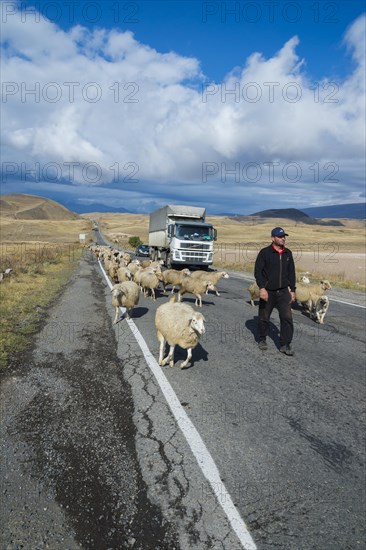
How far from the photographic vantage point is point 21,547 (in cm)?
275

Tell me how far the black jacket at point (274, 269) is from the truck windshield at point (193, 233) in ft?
53.9

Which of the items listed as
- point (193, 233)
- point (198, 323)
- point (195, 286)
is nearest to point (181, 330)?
point (198, 323)

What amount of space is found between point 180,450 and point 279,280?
14.8ft

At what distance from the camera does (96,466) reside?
12.2ft

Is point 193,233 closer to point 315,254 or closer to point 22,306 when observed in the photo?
point 22,306

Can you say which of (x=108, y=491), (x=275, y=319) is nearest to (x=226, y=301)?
(x=275, y=319)

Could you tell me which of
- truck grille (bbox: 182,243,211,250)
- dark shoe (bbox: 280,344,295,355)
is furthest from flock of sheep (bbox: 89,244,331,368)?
truck grille (bbox: 182,243,211,250)

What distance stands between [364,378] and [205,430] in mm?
3689

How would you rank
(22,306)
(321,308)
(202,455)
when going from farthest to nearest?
(22,306)
(321,308)
(202,455)

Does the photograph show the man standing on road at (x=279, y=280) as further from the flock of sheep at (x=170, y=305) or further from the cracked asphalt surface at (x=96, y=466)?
the cracked asphalt surface at (x=96, y=466)

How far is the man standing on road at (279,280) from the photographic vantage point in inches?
293

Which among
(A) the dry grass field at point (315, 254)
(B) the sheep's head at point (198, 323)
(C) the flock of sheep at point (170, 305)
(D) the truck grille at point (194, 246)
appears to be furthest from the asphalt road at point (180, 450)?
(A) the dry grass field at point (315, 254)

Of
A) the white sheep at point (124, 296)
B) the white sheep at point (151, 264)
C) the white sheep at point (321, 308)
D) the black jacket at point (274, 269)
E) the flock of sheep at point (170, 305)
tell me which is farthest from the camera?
the white sheep at point (151, 264)

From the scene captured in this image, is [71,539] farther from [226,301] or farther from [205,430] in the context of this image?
[226,301]
